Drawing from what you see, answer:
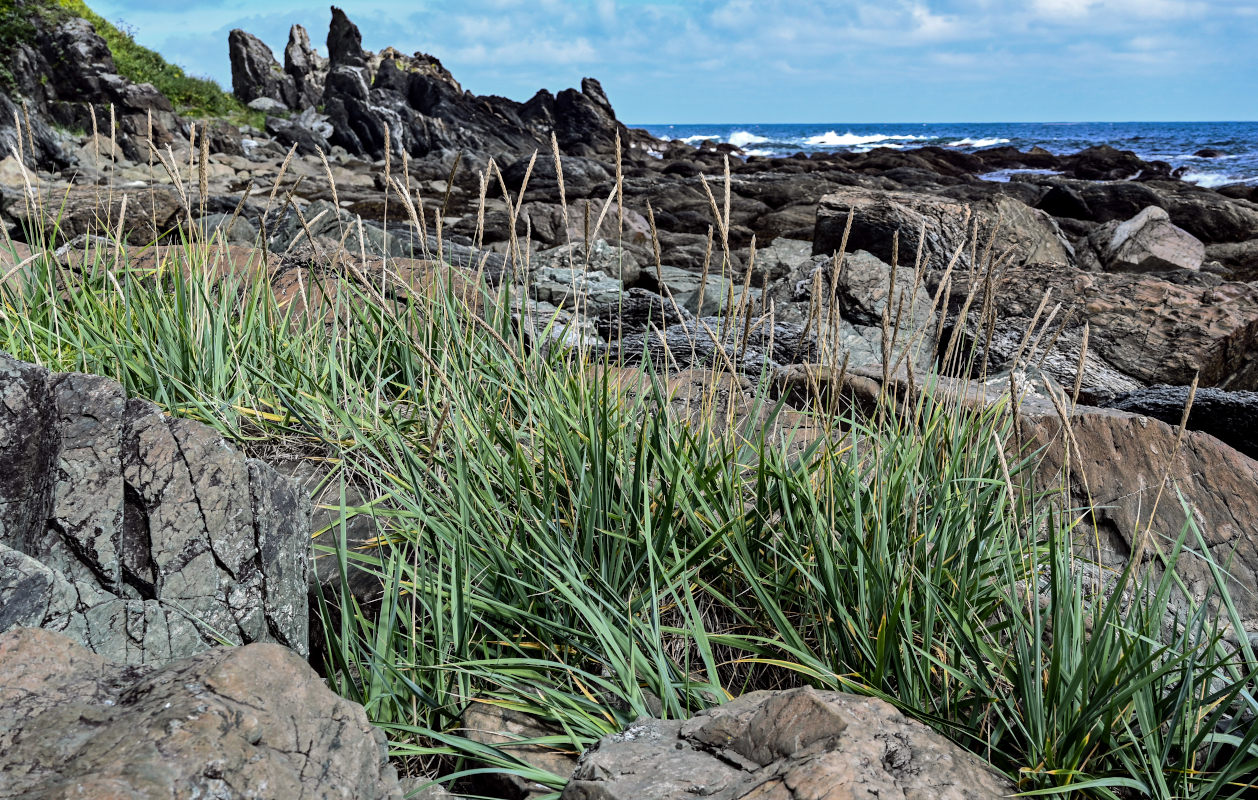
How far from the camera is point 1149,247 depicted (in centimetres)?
1080

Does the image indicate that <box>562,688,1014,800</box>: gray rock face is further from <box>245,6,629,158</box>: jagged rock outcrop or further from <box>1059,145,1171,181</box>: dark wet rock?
<box>245,6,629,158</box>: jagged rock outcrop

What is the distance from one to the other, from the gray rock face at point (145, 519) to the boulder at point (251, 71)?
46395 millimetres

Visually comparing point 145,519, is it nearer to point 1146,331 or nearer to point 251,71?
point 1146,331

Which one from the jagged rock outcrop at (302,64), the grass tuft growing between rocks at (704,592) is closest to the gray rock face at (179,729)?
the grass tuft growing between rocks at (704,592)

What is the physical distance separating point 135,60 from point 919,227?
118ft

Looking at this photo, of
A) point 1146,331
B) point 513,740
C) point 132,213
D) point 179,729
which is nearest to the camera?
point 179,729

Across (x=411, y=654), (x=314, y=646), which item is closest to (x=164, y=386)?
(x=314, y=646)

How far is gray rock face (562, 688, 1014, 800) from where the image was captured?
1.58m

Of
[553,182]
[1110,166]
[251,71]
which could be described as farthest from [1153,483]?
[251,71]

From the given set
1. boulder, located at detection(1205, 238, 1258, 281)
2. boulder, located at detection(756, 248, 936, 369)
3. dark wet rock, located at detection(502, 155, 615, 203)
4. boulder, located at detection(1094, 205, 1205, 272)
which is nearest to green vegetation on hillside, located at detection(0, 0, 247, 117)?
dark wet rock, located at detection(502, 155, 615, 203)

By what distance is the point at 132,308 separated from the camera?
3.58m

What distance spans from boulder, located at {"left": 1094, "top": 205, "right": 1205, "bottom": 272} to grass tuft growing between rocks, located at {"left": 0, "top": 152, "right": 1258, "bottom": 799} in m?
9.06

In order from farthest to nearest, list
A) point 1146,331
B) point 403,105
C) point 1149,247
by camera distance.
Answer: point 403,105 → point 1149,247 → point 1146,331

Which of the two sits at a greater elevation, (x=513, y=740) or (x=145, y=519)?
(x=145, y=519)
